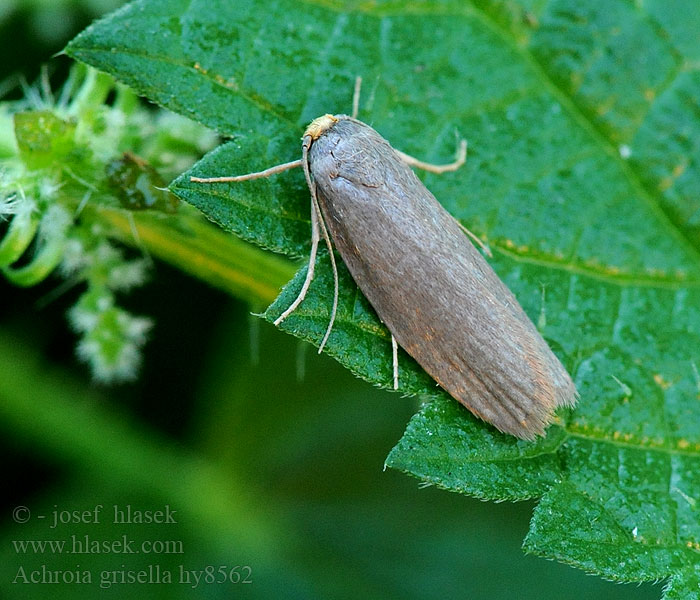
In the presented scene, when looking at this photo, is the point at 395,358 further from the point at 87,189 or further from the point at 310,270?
the point at 87,189

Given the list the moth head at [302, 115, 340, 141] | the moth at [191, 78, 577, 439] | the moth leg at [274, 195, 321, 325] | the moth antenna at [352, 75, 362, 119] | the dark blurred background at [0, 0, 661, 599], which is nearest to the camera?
the moth leg at [274, 195, 321, 325]

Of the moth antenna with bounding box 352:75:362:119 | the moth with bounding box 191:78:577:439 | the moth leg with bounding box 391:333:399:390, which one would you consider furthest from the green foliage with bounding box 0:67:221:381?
the moth leg with bounding box 391:333:399:390

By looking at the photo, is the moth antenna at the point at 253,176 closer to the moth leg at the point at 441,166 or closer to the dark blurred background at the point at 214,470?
the moth leg at the point at 441,166

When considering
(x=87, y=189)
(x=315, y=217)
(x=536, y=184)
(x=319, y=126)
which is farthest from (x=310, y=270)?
(x=536, y=184)

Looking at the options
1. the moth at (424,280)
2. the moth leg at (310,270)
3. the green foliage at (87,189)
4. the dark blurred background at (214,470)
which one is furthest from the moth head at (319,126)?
the dark blurred background at (214,470)

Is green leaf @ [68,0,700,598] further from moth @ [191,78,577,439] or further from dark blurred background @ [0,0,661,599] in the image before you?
dark blurred background @ [0,0,661,599]

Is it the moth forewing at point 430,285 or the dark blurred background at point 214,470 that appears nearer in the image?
the moth forewing at point 430,285
